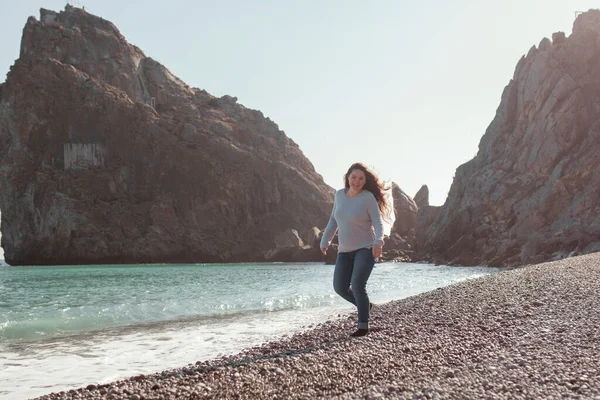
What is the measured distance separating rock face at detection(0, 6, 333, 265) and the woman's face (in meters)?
94.7

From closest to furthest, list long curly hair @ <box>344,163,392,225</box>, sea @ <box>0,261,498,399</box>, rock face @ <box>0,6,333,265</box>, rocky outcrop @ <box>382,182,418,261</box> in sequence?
sea @ <box>0,261,498,399</box> → long curly hair @ <box>344,163,392,225</box> → rock face @ <box>0,6,333,265</box> → rocky outcrop @ <box>382,182,418,261</box>

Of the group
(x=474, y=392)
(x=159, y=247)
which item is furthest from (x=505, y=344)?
(x=159, y=247)

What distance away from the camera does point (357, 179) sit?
26.7ft

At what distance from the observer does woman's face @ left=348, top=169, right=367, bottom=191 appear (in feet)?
26.7

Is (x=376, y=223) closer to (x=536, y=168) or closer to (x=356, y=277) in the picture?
(x=356, y=277)

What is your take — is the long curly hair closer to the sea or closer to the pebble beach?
the pebble beach

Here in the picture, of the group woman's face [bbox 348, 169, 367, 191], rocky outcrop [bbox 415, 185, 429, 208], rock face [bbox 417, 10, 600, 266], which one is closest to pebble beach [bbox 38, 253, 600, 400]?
woman's face [bbox 348, 169, 367, 191]

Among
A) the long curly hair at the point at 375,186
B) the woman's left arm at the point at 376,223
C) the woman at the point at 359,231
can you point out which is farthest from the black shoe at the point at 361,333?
the long curly hair at the point at 375,186

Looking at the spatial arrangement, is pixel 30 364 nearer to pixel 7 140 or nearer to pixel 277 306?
pixel 277 306

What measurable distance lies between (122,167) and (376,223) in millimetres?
108810

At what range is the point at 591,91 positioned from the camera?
61.3m

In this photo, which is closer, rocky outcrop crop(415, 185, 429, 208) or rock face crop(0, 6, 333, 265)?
rock face crop(0, 6, 333, 265)

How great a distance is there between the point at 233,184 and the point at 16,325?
346 feet

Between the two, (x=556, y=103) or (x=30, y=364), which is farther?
(x=556, y=103)
